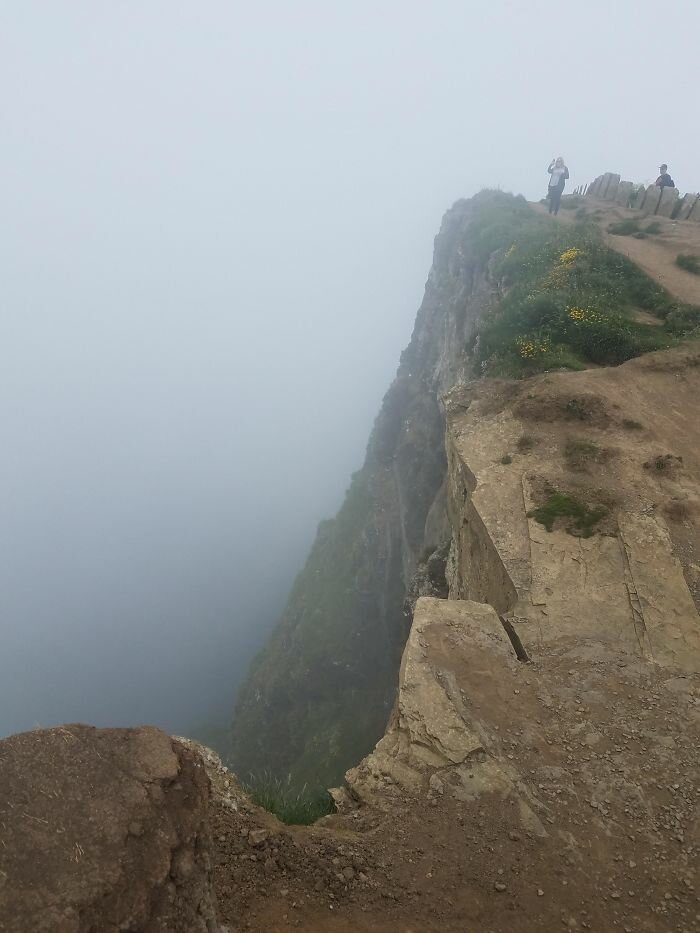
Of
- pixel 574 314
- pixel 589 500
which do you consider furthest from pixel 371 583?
pixel 589 500

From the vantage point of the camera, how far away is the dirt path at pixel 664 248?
20.4m

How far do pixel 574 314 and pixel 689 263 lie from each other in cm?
837

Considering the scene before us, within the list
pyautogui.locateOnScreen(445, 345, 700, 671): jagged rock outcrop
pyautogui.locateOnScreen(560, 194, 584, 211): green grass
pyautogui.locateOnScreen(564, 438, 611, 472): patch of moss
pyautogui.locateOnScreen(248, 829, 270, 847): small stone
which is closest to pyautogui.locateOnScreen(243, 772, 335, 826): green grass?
pyautogui.locateOnScreen(248, 829, 270, 847): small stone

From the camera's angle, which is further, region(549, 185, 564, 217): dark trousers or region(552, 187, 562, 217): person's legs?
region(552, 187, 562, 217): person's legs

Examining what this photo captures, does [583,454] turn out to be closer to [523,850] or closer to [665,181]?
[523,850]

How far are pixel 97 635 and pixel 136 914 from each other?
121 m

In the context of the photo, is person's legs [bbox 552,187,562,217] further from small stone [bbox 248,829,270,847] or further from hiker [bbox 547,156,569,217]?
small stone [bbox 248,829,270,847]

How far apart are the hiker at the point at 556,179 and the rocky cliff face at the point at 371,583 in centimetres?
509

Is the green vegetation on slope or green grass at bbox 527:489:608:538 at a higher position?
the green vegetation on slope

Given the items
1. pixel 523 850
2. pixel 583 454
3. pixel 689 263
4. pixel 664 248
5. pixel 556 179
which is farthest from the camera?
pixel 556 179

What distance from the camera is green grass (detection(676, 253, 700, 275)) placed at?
70.9ft

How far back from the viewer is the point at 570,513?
10984 mm

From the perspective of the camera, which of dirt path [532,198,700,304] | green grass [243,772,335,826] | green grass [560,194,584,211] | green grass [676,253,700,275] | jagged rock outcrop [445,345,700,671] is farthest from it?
green grass [560,194,584,211]

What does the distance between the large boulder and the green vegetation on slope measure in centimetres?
1439
